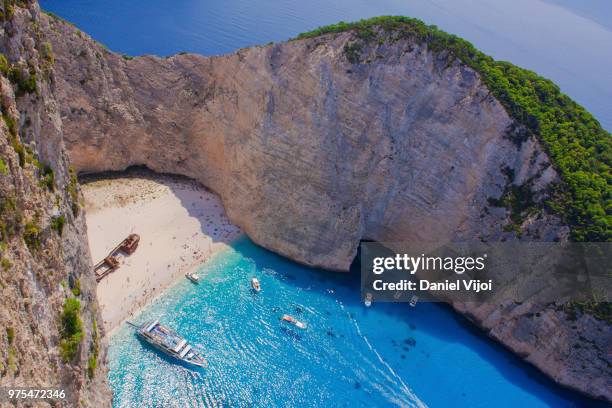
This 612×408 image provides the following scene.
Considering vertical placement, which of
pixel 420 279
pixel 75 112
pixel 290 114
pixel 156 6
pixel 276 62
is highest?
pixel 156 6

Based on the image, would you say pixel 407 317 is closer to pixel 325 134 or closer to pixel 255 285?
pixel 255 285

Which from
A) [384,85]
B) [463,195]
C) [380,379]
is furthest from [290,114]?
[380,379]

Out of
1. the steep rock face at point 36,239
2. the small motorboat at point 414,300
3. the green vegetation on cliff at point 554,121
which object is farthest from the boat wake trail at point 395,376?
the steep rock face at point 36,239

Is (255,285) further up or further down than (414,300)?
further down

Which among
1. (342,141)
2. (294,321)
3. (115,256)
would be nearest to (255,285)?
(294,321)

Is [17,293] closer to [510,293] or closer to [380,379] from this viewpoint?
[380,379]

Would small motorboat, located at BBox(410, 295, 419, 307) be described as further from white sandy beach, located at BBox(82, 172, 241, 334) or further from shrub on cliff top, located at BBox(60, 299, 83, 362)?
shrub on cliff top, located at BBox(60, 299, 83, 362)
